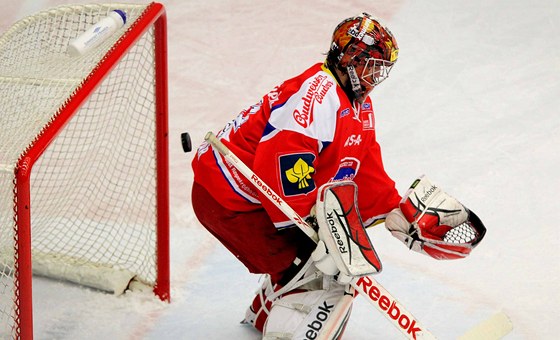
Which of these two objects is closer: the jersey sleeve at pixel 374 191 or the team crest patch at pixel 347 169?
the team crest patch at pixel 347 169

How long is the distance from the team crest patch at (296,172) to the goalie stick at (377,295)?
0.04 metres

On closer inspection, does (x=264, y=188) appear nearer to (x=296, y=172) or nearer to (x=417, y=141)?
(x=296, y=172)

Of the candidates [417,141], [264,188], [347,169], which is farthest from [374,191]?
[417,141]

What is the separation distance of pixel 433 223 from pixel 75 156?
1.44 metres

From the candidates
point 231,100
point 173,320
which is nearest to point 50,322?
point 173,320

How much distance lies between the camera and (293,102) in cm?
Answer: 259

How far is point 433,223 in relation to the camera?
2764mm

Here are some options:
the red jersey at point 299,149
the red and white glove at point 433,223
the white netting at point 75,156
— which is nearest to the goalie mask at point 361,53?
the red jersey at point 299,149

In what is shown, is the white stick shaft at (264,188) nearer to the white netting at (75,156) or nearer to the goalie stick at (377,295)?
the goalie stick at (377,295)

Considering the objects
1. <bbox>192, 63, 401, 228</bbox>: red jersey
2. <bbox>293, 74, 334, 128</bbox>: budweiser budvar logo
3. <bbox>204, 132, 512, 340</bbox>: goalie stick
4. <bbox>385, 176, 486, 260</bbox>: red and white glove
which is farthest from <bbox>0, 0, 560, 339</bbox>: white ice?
<bbox>293, 74, 334, 128</bbox>: budweiser budvar logo

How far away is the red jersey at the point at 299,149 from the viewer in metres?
2.56

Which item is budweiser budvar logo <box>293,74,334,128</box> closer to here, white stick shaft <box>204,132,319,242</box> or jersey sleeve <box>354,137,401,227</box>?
white stick shaft <box>204,132,319,242</box>

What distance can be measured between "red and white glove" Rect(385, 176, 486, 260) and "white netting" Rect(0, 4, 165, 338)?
0.86m

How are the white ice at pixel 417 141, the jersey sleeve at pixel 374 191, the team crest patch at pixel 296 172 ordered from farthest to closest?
the white ice at pixel 417 141 → the jersey sleeve at pixel 374 191 → the team crest patch at pixel 296 172
